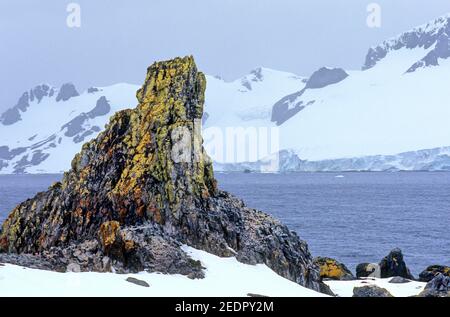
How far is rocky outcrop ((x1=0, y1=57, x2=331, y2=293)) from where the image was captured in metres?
30.8

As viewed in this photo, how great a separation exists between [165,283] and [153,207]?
7634 mm

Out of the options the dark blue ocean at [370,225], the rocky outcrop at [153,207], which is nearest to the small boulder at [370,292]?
the rocky outcrop at [153,207]

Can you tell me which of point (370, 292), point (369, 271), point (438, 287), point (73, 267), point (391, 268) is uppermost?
point (73, 267)

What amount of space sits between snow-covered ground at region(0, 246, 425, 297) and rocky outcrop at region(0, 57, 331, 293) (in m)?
1.21

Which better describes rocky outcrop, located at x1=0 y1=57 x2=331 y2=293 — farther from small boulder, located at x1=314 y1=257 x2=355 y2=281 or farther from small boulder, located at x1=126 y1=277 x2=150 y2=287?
small boulder, located at x1=314 y1=257 x2=355 y2=281

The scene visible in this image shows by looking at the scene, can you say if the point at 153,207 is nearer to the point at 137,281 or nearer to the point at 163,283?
the point at 163,283

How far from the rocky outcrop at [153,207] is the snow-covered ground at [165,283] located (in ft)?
3.98

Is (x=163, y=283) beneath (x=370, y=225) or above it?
above

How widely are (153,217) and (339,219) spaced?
299 feet

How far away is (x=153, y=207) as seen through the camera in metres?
33.4

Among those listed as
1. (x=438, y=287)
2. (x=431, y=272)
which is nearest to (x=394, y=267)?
(x=431, y=272)

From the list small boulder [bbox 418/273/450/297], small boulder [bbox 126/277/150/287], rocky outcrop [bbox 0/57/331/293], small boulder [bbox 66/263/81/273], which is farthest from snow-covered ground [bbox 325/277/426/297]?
small boulder [bbox 126/277/150/287]

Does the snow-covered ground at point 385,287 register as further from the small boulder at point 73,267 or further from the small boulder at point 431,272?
the small boulder at point 73,267

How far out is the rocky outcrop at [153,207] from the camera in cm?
3078
